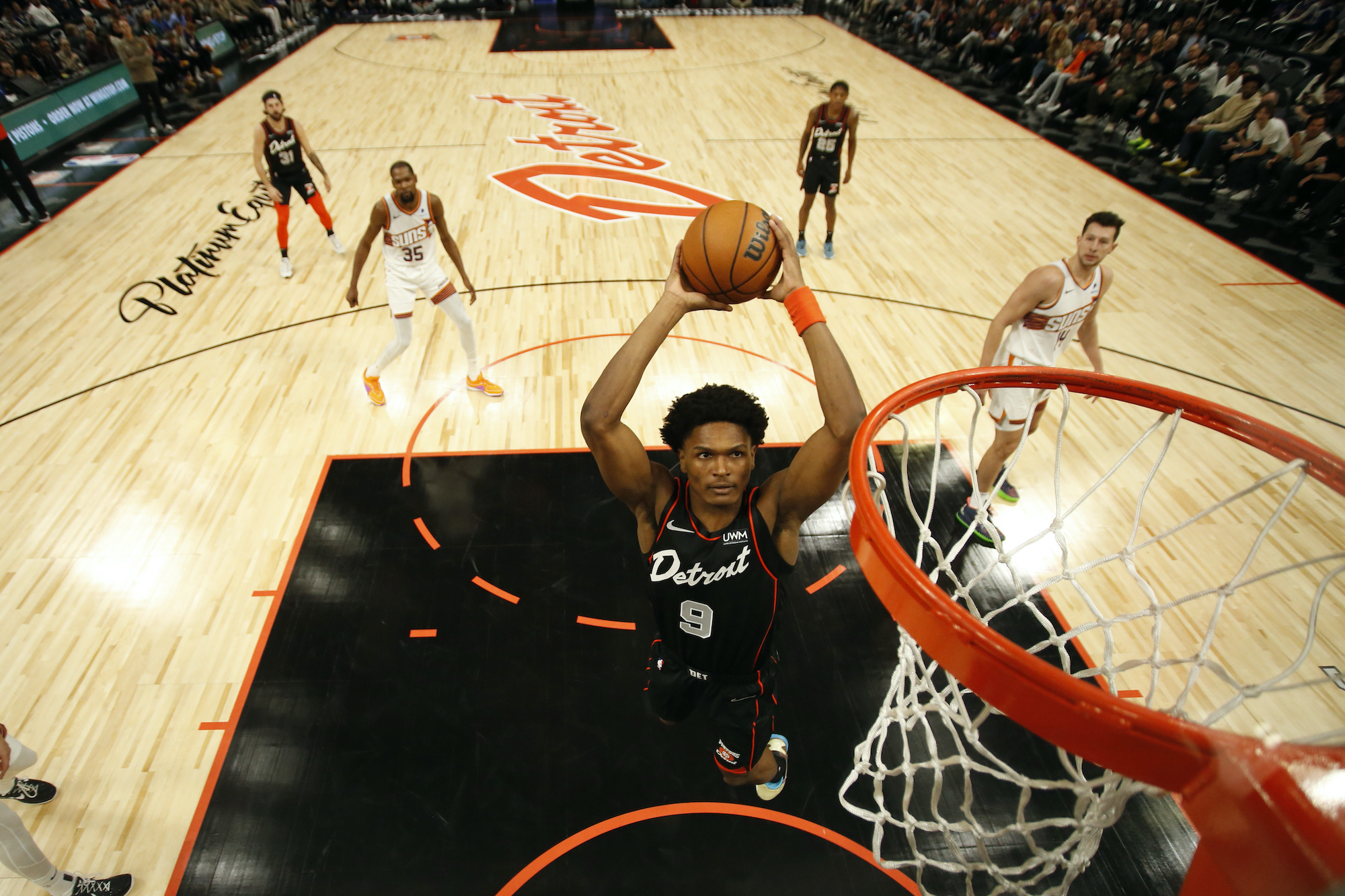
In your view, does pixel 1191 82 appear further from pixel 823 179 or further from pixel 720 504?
pixel 720 504

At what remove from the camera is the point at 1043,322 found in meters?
3.86

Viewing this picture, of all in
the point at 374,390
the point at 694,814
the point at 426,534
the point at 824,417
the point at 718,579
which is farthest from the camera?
the point at 374,390

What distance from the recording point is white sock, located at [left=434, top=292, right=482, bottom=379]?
16.5 feet

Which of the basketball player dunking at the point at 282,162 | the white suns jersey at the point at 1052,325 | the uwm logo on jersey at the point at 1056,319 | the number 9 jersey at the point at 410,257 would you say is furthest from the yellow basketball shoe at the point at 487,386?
the uwm logo on jersey at the point at 1056,319

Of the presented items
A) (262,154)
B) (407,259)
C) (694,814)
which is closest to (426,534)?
(407,259)

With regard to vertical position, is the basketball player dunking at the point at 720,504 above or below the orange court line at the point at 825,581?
above

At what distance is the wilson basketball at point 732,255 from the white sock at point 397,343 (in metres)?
3.42

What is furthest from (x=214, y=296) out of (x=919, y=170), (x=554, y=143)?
(x=919, y=170)

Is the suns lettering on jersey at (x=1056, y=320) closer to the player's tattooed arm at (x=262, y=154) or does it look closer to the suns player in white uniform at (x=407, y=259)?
the suns player in white uniform at (x=407, y=259)

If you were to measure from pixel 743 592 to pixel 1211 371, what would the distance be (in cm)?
579

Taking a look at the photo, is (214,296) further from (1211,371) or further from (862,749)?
(1211,371)

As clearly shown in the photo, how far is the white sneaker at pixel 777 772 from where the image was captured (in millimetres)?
3016

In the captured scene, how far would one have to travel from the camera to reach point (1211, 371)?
19.6 feet

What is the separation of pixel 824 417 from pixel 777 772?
1748mm
